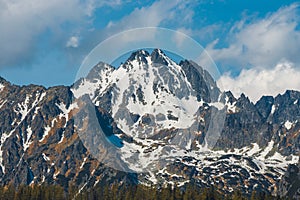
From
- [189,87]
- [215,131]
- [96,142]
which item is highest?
[96,142]

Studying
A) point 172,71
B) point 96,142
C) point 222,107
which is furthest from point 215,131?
point 96,142

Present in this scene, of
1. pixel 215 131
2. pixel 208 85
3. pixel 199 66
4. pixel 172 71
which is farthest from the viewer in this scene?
pixel 172 71

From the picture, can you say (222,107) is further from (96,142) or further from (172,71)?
(96,142)

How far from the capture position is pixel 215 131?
8600cm

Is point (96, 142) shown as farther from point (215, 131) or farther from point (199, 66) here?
point (199, 66)

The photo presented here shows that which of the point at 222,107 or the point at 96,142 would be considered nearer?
the point at 222,107

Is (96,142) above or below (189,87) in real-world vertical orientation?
above

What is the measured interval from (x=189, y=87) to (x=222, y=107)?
800 centimetres

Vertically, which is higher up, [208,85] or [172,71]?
[172,71]

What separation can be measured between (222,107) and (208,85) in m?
5.51

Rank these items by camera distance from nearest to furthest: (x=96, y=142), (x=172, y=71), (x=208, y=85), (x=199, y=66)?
(x=199, y=66), (x=208, y=85), (x=172, y=71), (x=96, y=142)

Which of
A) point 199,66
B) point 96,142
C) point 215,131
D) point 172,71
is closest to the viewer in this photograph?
point 199,66

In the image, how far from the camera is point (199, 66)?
75.5 metres

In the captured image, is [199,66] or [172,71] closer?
[199,66]
